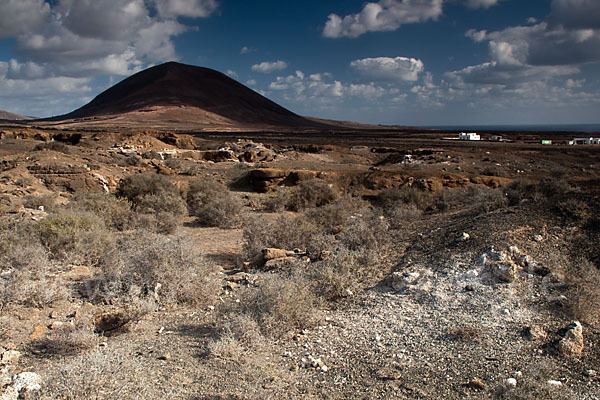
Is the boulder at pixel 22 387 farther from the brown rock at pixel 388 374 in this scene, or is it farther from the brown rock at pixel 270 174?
Result: the brown rock at pixel 270 174

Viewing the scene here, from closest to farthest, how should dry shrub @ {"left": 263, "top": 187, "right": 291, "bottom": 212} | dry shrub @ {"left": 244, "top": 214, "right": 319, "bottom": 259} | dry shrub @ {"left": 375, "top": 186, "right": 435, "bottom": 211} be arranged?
dry shrub @ {"left": 244, "top": 214, "right": 319, "bottom": 259} < dry shrub @ {"left": 375, "top": 186, "right": 435, "bottom": 211} < dry shrub @ {"left": 263, "top": 187, "right": 291, "bottom": 212}

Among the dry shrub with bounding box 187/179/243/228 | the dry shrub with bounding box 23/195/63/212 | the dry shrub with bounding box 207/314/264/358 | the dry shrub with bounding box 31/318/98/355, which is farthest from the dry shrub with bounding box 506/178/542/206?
the dry shrub with bounding box 23/195/63/212

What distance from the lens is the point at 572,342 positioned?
3.30 m

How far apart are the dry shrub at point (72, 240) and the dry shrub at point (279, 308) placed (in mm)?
3162

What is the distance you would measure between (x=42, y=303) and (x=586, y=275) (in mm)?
6045

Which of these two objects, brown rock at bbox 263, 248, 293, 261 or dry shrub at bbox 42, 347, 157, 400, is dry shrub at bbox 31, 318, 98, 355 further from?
brown rock at bbox 263, 248, 293, 261

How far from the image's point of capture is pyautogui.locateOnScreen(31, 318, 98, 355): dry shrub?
3537 mm

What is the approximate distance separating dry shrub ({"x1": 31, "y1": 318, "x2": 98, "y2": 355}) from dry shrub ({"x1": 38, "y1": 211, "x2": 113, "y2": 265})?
232cm

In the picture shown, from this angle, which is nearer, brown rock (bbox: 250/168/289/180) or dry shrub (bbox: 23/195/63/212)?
dry shrub (bbox: 23/195/63/212)

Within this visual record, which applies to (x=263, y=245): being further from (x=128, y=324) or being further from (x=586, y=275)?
(x=586, y=275)

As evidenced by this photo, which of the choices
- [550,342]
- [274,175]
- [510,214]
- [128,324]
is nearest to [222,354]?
[128,324]

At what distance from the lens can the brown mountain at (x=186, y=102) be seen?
303 ft

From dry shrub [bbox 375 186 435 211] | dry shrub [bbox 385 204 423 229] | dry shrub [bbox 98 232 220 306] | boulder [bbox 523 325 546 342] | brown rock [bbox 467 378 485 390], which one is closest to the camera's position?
brown rock [bbox 467 378 485 390]

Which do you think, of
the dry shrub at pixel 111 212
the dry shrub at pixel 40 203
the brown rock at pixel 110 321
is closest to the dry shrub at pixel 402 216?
the brown rock at pixel 110 321
